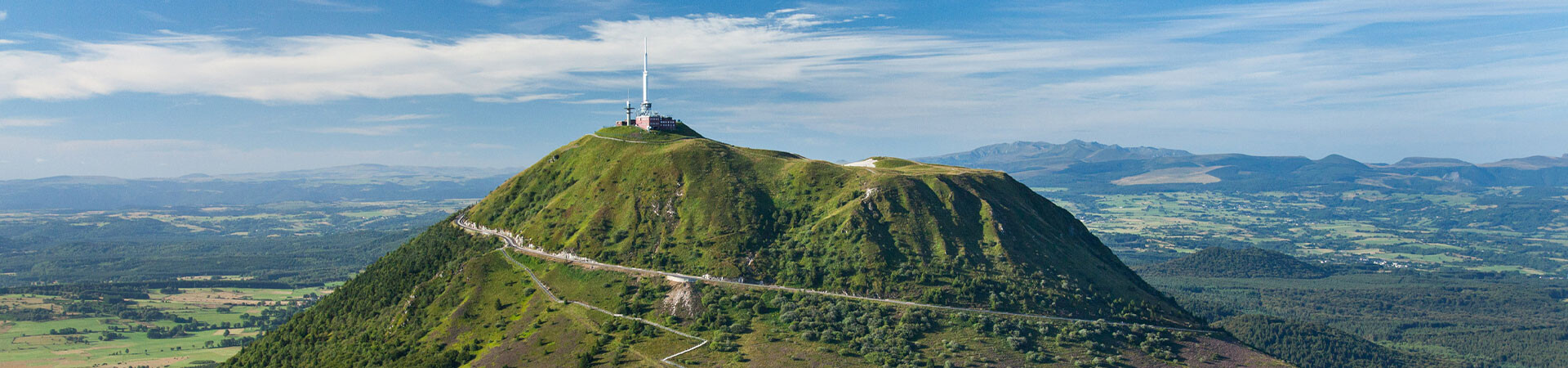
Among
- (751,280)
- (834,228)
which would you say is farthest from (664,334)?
(834,228)

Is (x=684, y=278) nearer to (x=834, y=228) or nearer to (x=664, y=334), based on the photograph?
(x=664, y=334)

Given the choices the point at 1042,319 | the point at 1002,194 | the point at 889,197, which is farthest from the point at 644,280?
the point at 1002,194

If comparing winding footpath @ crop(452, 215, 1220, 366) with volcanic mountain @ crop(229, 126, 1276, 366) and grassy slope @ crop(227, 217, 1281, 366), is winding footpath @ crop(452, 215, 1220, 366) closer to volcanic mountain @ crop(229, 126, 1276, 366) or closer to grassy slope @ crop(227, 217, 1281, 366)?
volcanic mountain @ crop(229, 126, 1276, 366)

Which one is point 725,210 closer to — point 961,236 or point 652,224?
point 652,224

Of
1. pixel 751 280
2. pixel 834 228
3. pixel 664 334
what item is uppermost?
pixel 834 228

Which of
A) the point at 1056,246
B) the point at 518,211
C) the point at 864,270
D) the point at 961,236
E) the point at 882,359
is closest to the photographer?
the point at 882,359

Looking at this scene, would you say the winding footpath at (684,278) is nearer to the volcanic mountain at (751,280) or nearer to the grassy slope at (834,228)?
the volcanic mountain at (751,280)

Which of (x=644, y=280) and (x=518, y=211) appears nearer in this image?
(x=644, y=280)

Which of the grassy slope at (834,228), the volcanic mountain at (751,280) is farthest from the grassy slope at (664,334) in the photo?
the grassy slope at (834,228)
